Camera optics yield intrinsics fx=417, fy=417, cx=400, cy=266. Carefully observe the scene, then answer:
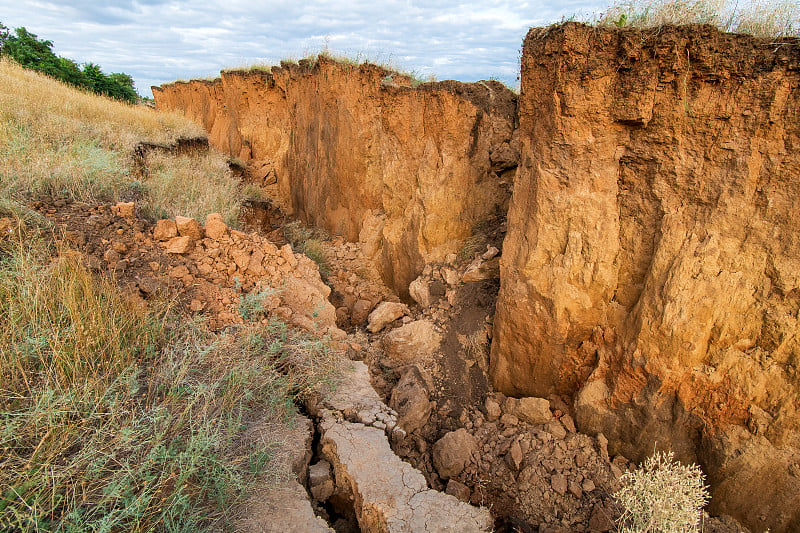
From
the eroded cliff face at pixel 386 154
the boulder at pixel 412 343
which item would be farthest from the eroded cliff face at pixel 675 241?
the eroded cliff face at pixel 386 154

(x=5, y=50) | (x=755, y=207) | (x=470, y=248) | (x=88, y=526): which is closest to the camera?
(x=88, y=526)

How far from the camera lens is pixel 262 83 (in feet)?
33.0

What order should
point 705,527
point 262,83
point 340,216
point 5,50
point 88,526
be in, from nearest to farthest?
point 88,526, point 705,527, point 340,216, point 262,83, point 5,50

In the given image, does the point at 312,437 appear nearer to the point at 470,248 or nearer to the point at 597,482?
the point at 597,482

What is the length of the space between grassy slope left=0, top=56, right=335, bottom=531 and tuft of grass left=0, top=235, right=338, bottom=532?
1cm

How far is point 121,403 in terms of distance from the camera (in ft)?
8.13

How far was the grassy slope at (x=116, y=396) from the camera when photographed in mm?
1992

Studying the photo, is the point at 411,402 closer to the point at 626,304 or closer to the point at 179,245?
the point at 626,304

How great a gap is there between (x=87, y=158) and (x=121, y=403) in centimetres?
441

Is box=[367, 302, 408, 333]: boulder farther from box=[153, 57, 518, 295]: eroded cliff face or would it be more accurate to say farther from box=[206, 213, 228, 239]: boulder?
box=[206, 213, 228, 239]: boulder

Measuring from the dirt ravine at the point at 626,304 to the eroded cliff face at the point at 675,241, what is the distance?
0.4 inches

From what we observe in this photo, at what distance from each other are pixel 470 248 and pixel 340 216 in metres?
3.10

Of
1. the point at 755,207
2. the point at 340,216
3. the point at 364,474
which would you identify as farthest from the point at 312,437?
the point at 340,216

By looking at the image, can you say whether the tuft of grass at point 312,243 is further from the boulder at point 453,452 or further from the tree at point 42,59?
the tree at point 42,59
